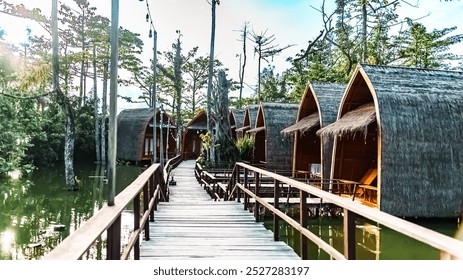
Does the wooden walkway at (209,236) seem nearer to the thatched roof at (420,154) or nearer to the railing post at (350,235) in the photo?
the railing post at (350,235)

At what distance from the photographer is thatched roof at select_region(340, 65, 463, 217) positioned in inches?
282

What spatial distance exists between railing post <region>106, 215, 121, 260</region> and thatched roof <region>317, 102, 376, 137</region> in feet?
19.9

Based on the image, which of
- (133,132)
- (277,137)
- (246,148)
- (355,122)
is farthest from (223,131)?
(133,132)

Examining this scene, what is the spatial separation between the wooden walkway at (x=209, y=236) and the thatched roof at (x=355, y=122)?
312 cm

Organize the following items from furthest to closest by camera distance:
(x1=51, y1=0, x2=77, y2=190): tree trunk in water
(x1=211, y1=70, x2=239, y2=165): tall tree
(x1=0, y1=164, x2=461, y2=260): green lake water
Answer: (x1=211, y1=70, x2=239, y2=165): tall tree < (x1=51, y1=0, x2=77, y2=190): tree trunk in water < (x1=0, y1=164, x2=461, y2=260): green lake water

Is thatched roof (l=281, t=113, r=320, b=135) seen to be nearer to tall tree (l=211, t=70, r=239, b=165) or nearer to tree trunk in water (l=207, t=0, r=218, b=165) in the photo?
tall tree (l=211, t=70, r=239, b=165)

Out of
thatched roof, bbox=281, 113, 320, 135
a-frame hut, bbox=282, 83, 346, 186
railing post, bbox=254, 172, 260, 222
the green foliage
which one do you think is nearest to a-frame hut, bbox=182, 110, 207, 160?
the green foliage

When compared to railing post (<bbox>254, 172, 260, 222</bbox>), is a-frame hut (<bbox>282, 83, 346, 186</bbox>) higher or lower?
higher

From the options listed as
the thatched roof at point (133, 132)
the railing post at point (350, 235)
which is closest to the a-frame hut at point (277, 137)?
the thatched roof at point (133, 132)

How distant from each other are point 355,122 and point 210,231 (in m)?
4.87

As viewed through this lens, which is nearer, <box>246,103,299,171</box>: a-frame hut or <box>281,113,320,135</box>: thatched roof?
<box>281,113,320,135</box>: thatched roof

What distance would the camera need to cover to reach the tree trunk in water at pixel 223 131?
15.0 m

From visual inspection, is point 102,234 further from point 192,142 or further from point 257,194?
point 192,142

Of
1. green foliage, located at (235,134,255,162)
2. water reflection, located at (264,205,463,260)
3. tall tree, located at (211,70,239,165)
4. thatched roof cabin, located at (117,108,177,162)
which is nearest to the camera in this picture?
water reflection, located at (264,205,463,260)
